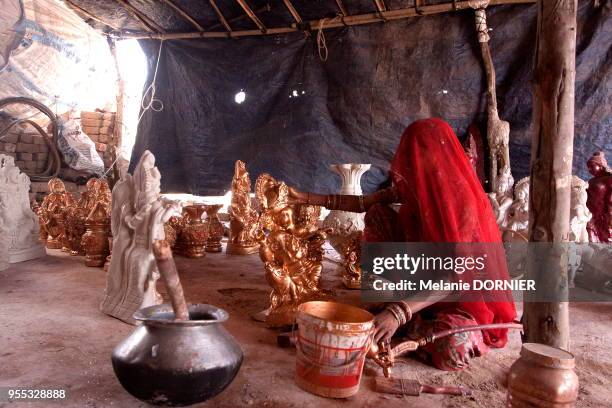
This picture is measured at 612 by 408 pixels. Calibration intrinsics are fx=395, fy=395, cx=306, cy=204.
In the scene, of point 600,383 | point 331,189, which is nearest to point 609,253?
point 600,383

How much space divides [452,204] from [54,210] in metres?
5.11

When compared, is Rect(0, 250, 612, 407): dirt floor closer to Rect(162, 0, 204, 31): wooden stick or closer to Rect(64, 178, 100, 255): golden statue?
Rect(64, 178, 100, 255): golden statue

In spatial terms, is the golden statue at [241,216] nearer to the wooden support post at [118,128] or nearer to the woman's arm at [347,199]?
the woman's arm at [347,199]

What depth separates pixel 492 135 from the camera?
5238 mm

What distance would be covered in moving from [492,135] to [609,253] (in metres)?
1.92

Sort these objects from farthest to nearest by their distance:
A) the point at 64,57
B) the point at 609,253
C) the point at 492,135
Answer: the point at 64,57
the point at 492,135
the point at 609,253

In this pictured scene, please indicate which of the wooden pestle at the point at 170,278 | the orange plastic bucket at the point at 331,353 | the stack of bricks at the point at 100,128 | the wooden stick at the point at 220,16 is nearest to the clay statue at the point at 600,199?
the orange plastic bucket at the point at 331,353

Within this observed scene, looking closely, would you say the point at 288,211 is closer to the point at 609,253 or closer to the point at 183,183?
the point at 609,253

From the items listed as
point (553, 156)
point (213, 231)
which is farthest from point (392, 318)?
point (213, 231)

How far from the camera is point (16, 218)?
178 inches

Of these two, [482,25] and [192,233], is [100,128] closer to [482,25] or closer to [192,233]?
[192,233]

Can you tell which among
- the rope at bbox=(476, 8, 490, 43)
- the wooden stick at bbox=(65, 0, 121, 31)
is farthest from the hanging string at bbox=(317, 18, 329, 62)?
the wooden stick at bbox=(65, 0, 121, 31)

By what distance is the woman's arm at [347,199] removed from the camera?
319 cm

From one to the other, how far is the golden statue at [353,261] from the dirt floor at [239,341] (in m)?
0.18
